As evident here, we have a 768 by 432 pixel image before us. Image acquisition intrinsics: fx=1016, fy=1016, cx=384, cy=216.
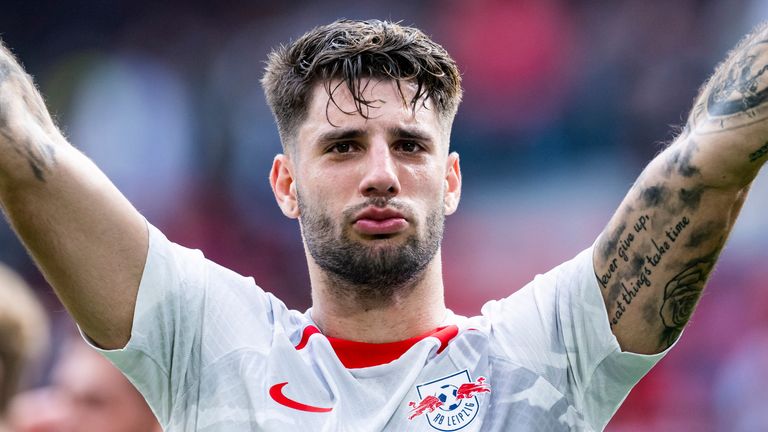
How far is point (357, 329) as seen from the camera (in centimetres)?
284

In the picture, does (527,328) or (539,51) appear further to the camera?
(539,51)

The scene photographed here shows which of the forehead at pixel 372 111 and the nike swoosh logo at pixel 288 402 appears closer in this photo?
the nike swoosh logo at pixel 288 402

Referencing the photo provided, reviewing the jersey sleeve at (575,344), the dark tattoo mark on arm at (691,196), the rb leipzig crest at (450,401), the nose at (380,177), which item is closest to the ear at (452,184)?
the nose at (380,177)

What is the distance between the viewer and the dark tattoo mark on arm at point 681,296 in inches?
92.0

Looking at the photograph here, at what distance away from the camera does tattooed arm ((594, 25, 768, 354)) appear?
2.18 metres

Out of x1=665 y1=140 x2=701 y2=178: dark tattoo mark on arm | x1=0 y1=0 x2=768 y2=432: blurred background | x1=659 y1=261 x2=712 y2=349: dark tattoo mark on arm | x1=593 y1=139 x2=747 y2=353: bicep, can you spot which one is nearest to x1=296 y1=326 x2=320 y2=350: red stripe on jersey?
x1=593 y1=139 x2=747 y2=353: bicep

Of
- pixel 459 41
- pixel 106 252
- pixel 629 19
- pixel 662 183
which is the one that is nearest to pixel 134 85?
pixel 459 41

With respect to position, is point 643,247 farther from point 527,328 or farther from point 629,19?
point 629,19

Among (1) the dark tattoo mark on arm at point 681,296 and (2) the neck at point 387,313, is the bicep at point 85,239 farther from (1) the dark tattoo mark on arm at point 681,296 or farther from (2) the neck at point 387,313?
(1) the dark tattoo mark on arm at point 681,296

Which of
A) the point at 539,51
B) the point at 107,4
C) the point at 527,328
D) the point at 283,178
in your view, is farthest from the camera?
the point at 107,4

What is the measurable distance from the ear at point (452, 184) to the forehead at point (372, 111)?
21 cm

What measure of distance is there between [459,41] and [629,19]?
1.21m

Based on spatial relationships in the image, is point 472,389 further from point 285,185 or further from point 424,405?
point 285,185

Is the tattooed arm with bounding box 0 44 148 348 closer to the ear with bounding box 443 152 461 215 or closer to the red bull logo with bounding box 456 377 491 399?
the red bull logo with bounding box 456 377 491 399
